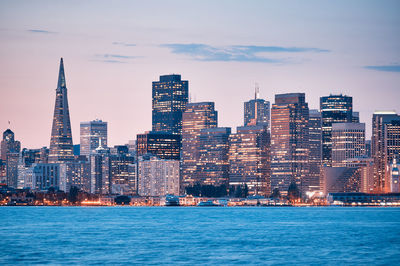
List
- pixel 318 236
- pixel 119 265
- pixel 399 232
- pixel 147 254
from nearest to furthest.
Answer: pixel 119 265 < pixel 147 254 < pixel 318 236 < pixel 399 232

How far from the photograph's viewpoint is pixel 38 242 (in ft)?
409

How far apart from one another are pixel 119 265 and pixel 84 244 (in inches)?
A: 1101

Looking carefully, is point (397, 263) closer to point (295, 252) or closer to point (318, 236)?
point (295, 252)

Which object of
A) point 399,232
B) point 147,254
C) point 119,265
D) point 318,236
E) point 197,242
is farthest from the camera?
point 399,232

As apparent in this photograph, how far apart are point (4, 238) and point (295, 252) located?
4602 centimetres

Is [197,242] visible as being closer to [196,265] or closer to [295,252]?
[295,252]

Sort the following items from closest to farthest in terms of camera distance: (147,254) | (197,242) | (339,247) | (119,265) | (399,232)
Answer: (119,265) < (147,254) < (339,247) < (197,242) < (399,232)

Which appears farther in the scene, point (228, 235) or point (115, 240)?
point (228, 235)

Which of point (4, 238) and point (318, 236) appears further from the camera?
A: point (318, 236)

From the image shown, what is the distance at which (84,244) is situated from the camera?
396 ft

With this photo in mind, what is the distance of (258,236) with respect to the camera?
142 metres

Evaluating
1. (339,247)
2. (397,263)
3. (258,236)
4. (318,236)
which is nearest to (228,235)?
(258,236)

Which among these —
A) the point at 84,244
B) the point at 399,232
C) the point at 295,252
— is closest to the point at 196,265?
the point at 295,252

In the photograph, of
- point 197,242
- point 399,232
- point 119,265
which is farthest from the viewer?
point 399,232
